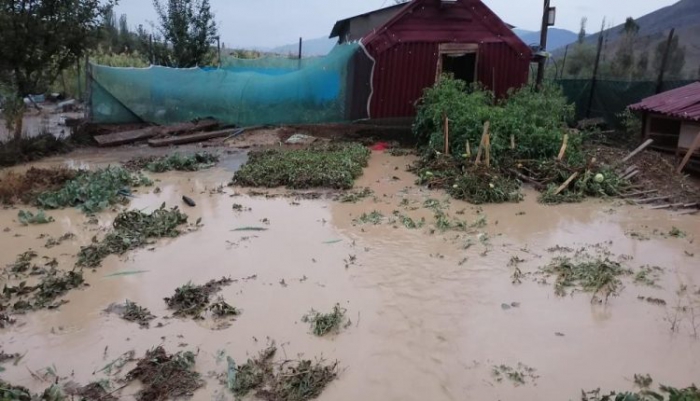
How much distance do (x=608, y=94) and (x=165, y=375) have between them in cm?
1304

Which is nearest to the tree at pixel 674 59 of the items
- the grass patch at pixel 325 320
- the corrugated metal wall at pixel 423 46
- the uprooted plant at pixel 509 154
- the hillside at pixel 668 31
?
the hillside at pixel 668 31

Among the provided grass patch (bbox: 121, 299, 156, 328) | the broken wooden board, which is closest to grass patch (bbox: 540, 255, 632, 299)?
grass patch (bbox: 121, 299, 156, 328)

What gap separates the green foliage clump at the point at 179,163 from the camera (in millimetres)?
10102

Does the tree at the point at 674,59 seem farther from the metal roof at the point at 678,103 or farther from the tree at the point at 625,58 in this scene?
the metal roof at the point at 678,103

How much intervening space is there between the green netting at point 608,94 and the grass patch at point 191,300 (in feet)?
37.2

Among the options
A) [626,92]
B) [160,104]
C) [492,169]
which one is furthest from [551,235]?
[160,104]

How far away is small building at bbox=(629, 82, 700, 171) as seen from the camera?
9383 mm

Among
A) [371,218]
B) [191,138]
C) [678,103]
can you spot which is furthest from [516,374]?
[191,138]

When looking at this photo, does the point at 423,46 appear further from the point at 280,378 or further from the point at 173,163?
the point at 280,378

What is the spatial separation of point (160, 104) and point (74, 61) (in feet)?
7.09

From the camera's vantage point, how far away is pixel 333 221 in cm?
729

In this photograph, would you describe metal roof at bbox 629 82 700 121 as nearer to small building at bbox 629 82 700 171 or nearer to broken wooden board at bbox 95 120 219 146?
small building at bbox 629 82 700 171

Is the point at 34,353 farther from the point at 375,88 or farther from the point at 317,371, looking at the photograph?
the point at 375,88

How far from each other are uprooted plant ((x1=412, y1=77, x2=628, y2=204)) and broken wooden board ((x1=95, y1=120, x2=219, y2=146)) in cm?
593
